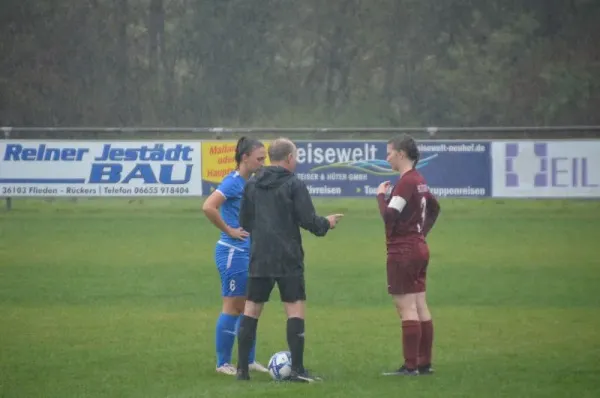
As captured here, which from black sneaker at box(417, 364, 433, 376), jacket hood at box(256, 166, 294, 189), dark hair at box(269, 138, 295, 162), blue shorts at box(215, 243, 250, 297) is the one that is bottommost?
black sneaker at box(417, 364, 433, 376)

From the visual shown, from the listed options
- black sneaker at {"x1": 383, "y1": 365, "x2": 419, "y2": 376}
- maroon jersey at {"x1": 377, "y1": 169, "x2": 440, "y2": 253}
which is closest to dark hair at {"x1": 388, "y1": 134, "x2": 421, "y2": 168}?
maroon jersey at {"x1": 377, "y1": 169, "x2": 440, "y2": 253}

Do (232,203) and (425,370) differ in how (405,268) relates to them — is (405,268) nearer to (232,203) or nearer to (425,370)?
(425,370)

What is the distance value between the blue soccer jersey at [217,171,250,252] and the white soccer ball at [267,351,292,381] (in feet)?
2.90

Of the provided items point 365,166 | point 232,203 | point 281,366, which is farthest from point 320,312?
point 365,166

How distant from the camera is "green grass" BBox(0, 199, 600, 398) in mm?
8688

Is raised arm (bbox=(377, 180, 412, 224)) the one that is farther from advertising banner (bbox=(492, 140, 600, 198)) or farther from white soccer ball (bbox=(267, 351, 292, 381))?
advertising banner (bbox=(492, 140, 600, 198))

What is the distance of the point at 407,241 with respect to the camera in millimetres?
8805

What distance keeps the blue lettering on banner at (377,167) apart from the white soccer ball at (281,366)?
15211 mm

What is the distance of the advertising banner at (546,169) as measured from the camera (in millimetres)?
23328

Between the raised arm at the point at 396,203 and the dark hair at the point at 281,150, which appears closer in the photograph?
the dark hair at the point at 281,150

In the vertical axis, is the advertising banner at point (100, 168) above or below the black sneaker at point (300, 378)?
above

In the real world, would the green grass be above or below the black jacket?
below

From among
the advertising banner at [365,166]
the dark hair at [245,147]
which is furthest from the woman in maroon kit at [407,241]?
the advertising banner at [365,166]

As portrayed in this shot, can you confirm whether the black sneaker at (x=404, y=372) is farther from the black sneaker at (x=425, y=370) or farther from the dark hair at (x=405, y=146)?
the dark hair at (x=405, y=146)
